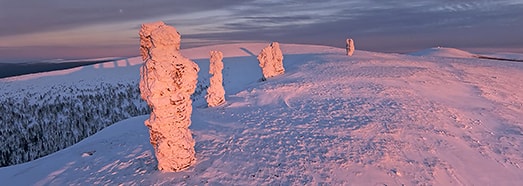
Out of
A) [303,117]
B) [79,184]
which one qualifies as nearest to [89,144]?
[79,184]

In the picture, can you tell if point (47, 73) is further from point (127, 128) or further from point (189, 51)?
point (127, 128)

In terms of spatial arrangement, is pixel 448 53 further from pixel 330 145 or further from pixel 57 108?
pixel 57 108

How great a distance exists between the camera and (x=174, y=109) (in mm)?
8164

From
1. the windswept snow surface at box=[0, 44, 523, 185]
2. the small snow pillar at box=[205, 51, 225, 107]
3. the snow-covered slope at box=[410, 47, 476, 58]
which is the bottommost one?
the snow-covered slope at box=[410, 47, 476, 58]

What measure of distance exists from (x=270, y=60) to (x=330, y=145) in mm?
17327

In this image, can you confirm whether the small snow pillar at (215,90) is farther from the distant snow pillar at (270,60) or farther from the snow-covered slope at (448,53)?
the snow-covered slope at (448,53)

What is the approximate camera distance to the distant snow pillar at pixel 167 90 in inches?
306

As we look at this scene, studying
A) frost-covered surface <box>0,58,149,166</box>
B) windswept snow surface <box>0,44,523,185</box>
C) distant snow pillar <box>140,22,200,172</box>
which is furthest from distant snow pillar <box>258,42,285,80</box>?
distant snow pillar <box>140,22,200,172</box>

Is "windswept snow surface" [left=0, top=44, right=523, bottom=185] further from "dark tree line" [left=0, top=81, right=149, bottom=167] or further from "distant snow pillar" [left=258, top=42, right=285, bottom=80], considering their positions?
"dark tree line" [left=0, top=81, right=149, bottom=167]

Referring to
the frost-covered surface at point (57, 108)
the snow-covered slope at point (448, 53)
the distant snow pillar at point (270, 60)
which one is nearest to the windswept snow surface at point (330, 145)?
the distant snow pillar at point (270, 60)

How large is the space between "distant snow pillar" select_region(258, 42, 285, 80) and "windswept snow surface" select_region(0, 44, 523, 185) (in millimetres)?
8438

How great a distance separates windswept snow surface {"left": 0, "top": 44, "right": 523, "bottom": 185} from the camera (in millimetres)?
7898

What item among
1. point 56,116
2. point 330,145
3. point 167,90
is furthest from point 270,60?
point 167,90

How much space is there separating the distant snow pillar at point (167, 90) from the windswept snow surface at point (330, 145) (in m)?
0.54
